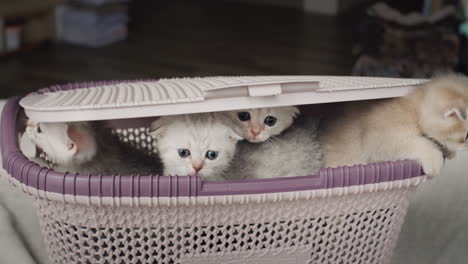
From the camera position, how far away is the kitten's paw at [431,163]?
0.80 m

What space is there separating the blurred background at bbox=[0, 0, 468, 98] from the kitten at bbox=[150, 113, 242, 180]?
4.60 ft

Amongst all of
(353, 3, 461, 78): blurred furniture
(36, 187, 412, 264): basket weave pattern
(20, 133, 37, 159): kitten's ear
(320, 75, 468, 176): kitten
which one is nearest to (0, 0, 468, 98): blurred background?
(353, 3, 461, 78): blurred furniture

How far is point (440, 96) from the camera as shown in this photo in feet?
2.70

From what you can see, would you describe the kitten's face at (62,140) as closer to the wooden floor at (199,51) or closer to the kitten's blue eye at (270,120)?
the kitten's blue eye at (270,120)

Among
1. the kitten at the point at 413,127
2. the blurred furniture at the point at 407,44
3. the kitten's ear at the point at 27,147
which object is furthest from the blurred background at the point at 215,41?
the kitten's ear at the point at 27,147

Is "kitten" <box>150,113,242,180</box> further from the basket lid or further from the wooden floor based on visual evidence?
the wooden floor

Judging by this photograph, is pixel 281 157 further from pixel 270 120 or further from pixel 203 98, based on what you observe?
pixel 203 98

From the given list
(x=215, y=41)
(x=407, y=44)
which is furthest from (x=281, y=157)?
(x=215, y=41)

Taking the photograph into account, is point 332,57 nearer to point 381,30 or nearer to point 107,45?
point 381,30

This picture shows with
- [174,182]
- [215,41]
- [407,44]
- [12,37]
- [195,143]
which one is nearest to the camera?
[174,182]

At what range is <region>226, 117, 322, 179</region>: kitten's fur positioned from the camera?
0.91 metres

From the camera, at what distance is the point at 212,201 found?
2.41 feet

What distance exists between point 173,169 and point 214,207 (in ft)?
0.43

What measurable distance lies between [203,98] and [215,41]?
2.37 metres
